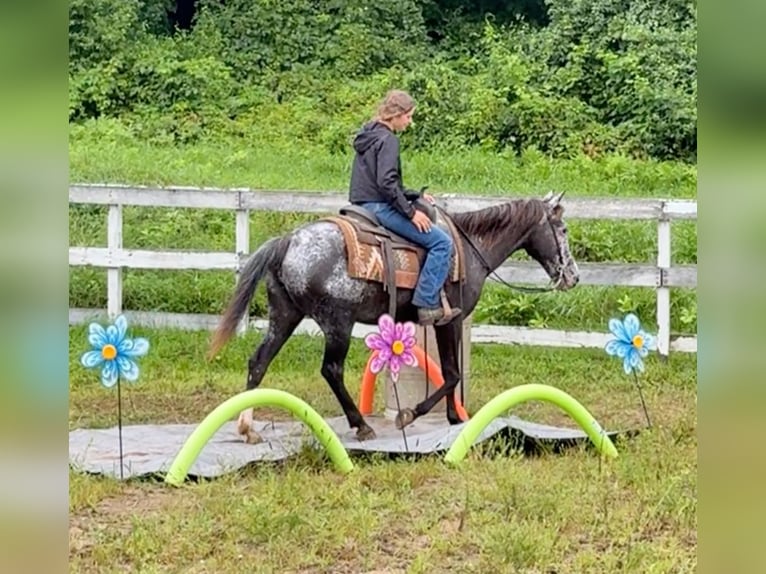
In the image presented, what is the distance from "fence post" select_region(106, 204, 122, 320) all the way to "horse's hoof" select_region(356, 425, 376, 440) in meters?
2.72

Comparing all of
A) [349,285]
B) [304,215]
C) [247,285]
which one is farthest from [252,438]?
[304,215]

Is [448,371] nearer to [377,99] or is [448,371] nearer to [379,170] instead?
[379,170]

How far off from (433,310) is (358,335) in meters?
2.04

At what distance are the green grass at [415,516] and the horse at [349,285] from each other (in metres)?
0.54

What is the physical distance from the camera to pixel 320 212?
7.11 metres

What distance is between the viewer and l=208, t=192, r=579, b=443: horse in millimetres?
4914

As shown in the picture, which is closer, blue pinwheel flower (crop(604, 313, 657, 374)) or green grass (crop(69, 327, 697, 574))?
green grass (crop(69, 327, 697, 574))

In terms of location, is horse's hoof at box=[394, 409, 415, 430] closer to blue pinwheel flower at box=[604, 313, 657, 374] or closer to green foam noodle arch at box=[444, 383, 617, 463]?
green foam noodle arch at box=[444, 383, 617, 463]

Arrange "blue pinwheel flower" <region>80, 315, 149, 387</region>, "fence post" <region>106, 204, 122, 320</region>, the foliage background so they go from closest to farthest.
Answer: "blue pinwheel flower" <region>80, 315, 149, 387</region> < "fence post" <region>106, 204, 122, 320</region> < the foliage background

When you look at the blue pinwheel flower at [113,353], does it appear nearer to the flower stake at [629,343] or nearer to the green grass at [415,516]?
the green grass at [415,516]

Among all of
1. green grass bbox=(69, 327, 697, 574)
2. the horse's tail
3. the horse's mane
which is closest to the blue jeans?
the horse's mane

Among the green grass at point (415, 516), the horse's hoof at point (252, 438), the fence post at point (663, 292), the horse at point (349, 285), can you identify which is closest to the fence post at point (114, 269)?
the green grass at point (415, 516)

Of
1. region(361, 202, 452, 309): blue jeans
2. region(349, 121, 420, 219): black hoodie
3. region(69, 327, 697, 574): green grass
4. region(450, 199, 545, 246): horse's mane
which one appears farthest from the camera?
region(450, 199, 545, 246): horse's mane

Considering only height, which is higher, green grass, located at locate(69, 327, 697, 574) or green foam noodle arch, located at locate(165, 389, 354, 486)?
green foam noodle arch, located at locate(165, 389, 354, 486)
